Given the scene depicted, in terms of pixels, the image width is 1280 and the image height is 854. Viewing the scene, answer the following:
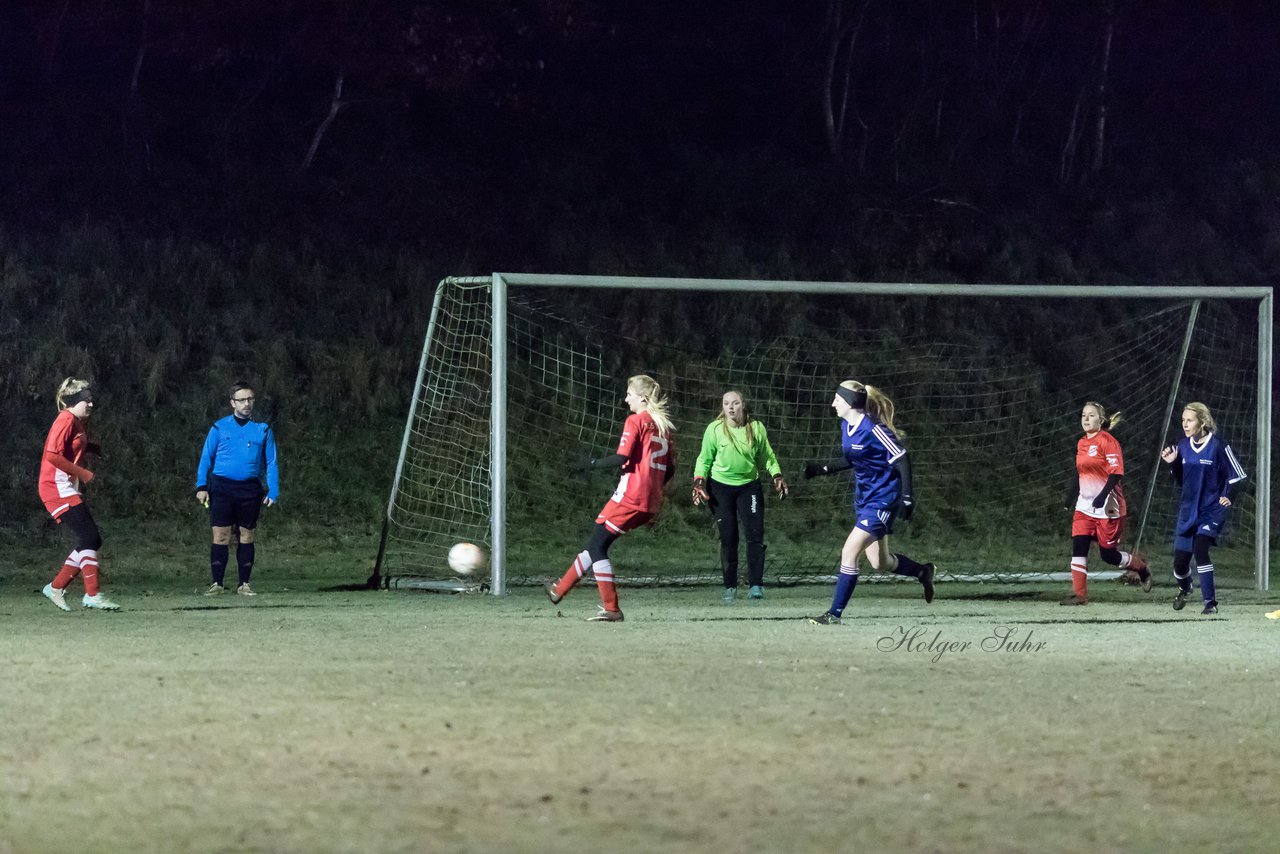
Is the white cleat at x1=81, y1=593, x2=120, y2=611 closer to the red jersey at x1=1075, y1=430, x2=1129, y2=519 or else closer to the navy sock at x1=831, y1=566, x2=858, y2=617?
the navy sock at x1=831, y1=566, x2=858, y2=617

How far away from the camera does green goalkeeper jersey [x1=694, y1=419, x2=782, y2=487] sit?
14.2 meters

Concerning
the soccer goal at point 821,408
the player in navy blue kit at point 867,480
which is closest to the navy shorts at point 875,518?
the player in navy blue kit at point 867,480

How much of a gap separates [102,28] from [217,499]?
18769 millimetres

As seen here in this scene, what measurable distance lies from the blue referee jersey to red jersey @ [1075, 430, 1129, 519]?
633 centimetres

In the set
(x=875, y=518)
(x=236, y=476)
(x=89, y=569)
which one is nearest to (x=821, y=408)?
(x=236, y=476)

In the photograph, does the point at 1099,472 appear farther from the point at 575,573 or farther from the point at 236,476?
the point at 236,476

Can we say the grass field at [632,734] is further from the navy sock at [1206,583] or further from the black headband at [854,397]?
the black headband at [854,397]

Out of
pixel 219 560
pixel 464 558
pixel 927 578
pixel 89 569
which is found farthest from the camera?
pixel 219 560

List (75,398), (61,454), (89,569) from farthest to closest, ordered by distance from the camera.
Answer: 1. (89,569)
2. (75,398)
3. (61,454)

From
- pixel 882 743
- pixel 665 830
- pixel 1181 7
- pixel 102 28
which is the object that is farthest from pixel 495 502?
pixel 1181 7

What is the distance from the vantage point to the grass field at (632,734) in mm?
5363

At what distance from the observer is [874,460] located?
38.6 feet

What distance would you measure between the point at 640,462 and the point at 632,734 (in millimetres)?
4956

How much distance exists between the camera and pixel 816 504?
2241cm
